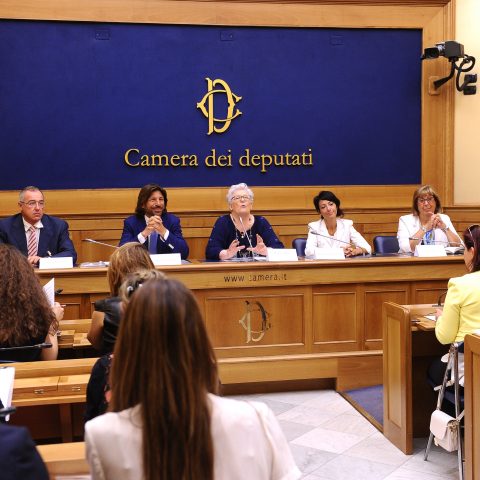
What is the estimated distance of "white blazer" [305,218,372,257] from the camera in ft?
18.2

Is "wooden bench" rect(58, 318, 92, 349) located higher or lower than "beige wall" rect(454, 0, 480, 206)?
lower

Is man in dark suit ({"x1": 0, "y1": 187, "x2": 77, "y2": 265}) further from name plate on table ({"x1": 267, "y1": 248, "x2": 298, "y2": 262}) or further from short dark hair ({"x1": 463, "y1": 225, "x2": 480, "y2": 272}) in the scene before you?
short dark hair ({"x1": 463, "y1": 225, "x2": 480, "y2": 272})

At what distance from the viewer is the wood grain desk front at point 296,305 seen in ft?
15.2

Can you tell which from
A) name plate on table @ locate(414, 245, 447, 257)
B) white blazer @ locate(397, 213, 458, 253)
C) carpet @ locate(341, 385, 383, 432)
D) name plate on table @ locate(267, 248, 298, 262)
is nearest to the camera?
carpet @ locate(341, 385, 383, 432)

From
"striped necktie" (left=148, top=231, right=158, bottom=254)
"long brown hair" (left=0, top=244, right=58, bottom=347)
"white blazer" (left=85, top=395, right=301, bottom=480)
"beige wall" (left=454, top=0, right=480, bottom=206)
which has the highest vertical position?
"beige wall" (left=454, top=0, right=480, bottom=206)

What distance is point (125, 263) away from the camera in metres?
2.67

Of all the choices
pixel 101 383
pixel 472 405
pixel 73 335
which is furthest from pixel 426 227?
pixel 101 383

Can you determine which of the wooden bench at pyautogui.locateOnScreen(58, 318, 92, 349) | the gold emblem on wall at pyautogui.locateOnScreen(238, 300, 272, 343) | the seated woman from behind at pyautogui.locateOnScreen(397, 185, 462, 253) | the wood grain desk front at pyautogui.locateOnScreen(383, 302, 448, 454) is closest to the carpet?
the wood grain desk front at pyautogui.locateOnScreen(383, 302, 448, 454)

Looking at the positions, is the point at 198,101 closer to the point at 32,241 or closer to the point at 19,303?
the point at 32,241

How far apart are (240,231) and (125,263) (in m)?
2.82

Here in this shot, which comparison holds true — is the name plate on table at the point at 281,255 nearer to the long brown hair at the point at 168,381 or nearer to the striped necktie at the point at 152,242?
the striped necktie at the point at 152,242

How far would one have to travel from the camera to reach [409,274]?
4844mm

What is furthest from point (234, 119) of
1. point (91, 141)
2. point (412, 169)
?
point (412, 169)

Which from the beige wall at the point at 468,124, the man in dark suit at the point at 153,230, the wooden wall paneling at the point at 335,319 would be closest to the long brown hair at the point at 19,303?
the wooden wall paneling at the point at 335,319
